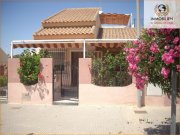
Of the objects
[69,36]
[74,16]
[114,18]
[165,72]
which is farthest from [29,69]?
[114,18]

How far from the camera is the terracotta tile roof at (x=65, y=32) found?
75.2 ft

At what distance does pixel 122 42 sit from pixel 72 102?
489 centimetres

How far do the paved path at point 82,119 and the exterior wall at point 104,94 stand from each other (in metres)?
0.47

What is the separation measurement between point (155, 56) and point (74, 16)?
61.4 ft

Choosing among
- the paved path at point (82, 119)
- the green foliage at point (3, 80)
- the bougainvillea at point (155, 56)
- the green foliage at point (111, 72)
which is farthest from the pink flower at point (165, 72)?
the green foliage at point (3, 80)

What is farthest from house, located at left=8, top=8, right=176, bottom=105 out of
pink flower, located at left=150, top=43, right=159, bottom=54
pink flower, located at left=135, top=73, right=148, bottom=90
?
pink flower, located at left=150, top=43, right=159, bottom=54

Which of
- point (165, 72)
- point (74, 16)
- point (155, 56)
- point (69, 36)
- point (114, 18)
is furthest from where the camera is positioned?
point (114, 18)

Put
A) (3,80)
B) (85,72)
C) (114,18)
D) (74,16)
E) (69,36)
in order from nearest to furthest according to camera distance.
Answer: (85,72)
(69,36)
(3,80)
(74,16)
(114,18)

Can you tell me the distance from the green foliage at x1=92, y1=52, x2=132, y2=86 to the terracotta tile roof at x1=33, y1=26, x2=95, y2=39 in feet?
17.4

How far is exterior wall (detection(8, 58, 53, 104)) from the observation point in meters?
17.9

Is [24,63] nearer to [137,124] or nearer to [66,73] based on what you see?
[66,73]

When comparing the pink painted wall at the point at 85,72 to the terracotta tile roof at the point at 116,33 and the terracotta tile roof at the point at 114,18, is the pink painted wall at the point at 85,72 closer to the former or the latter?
the terracotta tile roof at the point at 116,33

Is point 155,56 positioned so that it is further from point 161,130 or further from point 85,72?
point 85,72

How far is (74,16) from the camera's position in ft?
89.0
